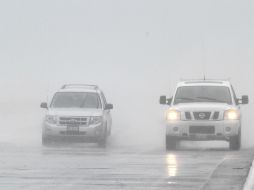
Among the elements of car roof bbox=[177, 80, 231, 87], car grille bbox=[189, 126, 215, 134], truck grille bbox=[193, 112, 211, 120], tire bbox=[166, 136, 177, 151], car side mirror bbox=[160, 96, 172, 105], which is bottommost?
tire bbox=[166, 136, 177, 151]

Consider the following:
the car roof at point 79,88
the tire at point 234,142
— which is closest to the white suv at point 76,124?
the car roof at point 79,88

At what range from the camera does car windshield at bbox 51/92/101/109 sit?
2638 cm

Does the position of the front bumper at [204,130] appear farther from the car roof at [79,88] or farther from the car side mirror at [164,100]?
the car roof at [79,88]

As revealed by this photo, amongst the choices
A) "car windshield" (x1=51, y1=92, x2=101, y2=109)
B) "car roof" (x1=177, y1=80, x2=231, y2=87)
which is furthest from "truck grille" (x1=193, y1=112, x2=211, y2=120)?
"car windshield" (x1=51, y1=92, x2=101, y2=109)

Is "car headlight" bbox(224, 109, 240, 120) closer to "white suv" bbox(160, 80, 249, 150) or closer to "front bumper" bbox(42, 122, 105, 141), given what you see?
"white suv" bbox(160, 80, 249, 150)

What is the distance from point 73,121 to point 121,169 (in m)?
8.90

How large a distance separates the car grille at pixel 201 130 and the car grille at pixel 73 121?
11.3 ft

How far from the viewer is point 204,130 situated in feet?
74.8

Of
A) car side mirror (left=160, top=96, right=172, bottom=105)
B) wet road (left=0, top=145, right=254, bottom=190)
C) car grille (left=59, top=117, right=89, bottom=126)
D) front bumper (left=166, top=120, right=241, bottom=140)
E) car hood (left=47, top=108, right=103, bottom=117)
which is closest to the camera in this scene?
wet road (left=0, top=145, right=254, bottom=190)

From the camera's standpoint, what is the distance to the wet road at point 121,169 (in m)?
13.7

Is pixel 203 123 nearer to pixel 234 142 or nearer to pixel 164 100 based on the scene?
pixel 234 142

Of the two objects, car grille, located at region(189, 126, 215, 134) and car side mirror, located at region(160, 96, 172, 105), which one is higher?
car side mirror, located at region(160, 96, 172, 105)

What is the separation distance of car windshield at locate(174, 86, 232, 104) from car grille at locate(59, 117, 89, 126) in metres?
→ 2.59

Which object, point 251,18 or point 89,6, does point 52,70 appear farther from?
point 251,18
